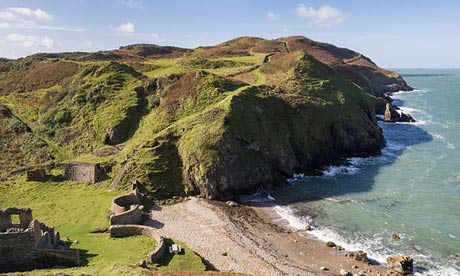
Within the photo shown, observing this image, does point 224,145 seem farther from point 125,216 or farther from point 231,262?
point 231,262

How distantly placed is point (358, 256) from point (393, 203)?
1667 centimetres

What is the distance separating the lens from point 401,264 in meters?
34.9

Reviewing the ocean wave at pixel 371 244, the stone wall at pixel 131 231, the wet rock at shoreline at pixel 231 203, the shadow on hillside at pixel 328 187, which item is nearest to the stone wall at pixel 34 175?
the stone wall at pixel 131 231

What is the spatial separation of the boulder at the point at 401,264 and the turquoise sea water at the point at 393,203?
135 cm

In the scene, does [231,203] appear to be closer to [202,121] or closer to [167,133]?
[202,121]

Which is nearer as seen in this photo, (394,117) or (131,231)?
(131,231)

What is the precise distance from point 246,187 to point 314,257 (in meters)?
18.7

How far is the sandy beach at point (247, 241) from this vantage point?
1403 inches

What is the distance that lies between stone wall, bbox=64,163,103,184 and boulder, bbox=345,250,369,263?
3532cm

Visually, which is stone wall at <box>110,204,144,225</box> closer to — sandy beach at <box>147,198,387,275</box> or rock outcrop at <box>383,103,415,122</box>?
sandy beach at <box>147,198,387,275</box>

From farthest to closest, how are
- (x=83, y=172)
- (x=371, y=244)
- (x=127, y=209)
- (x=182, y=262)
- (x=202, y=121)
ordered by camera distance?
(x=202, y=121)
(x=83, y=172)
(x=127, y=209)
(x=371, y=244)
(x=182, y=262)

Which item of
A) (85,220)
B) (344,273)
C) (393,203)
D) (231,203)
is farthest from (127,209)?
(393,203)

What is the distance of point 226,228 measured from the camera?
1713 inches

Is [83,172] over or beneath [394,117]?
beneath
